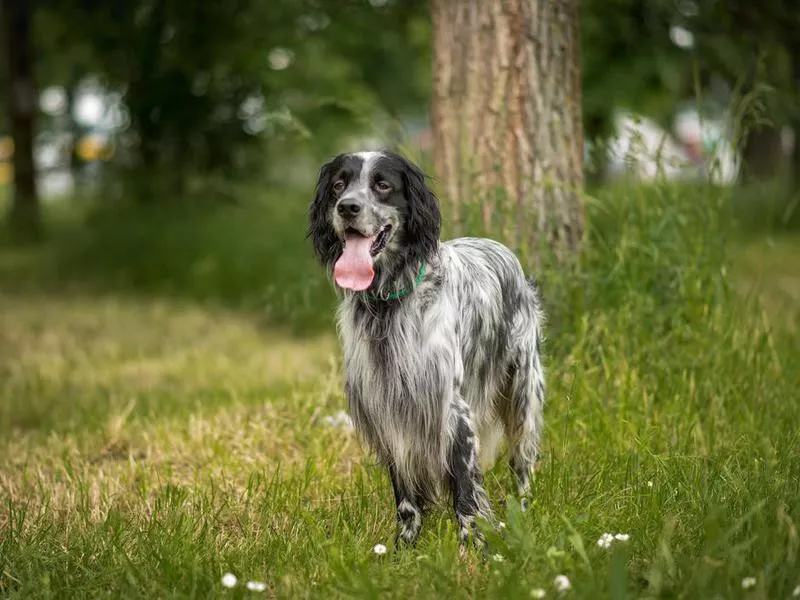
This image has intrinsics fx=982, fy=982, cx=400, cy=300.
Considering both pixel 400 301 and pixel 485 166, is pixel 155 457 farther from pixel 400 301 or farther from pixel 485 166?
pixel 485 166

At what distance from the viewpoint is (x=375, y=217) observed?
3.55 m

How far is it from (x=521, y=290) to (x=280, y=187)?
326 inches

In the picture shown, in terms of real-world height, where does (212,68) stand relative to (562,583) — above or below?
above

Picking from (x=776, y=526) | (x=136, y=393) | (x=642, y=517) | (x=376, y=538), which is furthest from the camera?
(x=136, y=393)

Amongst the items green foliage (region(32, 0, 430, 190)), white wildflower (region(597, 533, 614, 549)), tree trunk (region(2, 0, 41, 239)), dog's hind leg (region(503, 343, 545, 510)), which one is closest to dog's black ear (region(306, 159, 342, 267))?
dog's hind leg (region(503, 343, 545, 510))

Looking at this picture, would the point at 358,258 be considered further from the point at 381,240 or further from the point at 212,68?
the point at 212,68

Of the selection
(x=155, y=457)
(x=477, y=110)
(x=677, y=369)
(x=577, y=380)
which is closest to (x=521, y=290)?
(x=577, y=380)

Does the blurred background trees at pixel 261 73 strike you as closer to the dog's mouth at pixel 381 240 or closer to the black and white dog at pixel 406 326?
the black and white dog at pixel 406 326

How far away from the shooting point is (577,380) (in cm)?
455

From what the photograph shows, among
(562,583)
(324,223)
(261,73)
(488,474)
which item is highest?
(261,73)

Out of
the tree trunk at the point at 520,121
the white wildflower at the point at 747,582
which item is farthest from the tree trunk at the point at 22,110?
the white wildflower at the point at 747,582

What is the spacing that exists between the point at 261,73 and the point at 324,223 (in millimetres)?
7565

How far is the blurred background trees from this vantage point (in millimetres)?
6945

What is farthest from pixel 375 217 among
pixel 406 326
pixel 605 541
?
pixel 605 541
